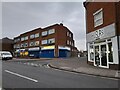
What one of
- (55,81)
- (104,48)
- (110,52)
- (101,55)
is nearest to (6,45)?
(101,55)

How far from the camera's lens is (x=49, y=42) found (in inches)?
2333

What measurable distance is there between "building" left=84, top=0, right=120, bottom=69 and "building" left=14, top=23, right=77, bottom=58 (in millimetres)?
34027

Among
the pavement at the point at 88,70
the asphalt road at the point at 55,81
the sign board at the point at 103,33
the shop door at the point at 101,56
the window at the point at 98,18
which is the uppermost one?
the window at the point at 98,18

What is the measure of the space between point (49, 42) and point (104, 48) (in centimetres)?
4145

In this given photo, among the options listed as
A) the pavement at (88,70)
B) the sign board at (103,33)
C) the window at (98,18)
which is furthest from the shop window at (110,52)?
the window at (98,18)

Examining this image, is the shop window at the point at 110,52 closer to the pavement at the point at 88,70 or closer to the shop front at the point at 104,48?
the shop front at the point at 104,48

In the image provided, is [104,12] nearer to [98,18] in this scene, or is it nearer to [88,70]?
[98,18]

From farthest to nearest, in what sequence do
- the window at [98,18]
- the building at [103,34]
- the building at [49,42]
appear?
the building at [49,42] → the window at [98,18] → the building at [103,34]

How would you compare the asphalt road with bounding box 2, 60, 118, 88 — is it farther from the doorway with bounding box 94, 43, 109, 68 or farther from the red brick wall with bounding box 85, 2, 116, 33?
the red brick wall with bounding box 85, 2, 116, 33

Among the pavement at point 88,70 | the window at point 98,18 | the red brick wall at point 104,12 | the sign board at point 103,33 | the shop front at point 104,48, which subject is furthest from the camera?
the window at point 98,18

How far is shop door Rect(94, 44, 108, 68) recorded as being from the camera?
59.7ft

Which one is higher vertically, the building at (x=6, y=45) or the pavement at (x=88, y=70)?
the building at (x=6, y=45)

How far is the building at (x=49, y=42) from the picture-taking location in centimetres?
5681

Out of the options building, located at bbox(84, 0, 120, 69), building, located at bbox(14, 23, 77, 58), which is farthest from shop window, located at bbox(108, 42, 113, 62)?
building, located at bbox(14, 23, 77, 58)
